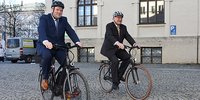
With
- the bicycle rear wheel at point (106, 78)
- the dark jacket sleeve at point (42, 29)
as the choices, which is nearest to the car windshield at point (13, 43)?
the bicycle rear wheel at point (106, 78)

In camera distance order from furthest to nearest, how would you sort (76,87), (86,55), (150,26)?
1. (86,55)
2. (150,26)
3. (76,87)

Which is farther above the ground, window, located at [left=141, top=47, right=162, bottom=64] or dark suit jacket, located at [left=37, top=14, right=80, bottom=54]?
dark suit jacket, located at [left=37, top=14, right=80, bottom=54]

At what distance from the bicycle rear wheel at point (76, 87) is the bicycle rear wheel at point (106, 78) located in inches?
109

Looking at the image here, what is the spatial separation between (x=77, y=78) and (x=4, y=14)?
50967 millimetres

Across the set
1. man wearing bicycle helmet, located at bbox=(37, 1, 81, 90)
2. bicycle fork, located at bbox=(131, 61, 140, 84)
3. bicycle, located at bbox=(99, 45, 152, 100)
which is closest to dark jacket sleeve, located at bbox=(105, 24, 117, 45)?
bicycle, located at bbox=(99, 45, 152, 100)

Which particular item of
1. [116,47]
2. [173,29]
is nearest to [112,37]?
[116,47]

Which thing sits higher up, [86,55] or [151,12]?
[151,12]

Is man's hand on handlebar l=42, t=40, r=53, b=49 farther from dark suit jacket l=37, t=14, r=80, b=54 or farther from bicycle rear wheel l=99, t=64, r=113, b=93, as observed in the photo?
bicycle rear wheel l=99, t=64, r=113, b=93

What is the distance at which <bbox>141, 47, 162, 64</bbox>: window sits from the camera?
86.1ft

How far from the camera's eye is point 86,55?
28.7 m

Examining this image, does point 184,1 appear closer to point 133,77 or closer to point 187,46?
point 187,46

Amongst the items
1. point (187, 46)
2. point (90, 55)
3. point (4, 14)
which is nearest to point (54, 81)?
point (187, 46)

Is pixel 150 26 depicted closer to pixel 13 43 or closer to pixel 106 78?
pixel 13 43

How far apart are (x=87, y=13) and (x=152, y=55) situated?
573 cm
